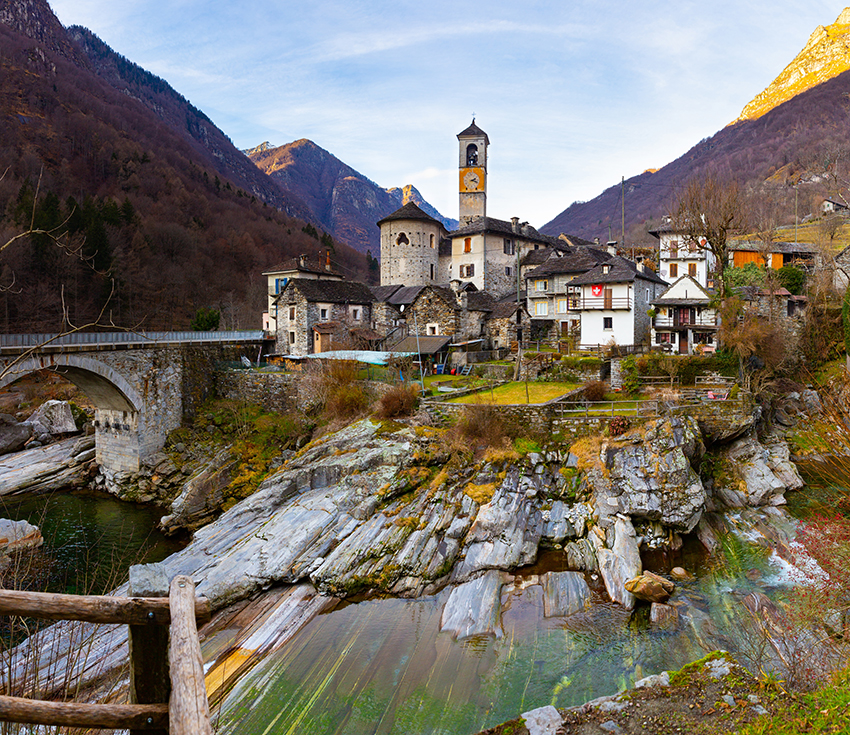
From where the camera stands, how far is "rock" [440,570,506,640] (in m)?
14.1

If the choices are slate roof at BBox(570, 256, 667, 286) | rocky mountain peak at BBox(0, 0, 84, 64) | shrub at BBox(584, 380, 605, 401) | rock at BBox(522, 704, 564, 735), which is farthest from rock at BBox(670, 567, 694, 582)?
rocky mountain peak at BBox(0, 0, 84, 64)

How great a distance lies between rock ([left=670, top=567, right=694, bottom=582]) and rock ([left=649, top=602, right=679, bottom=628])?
210 centimetres

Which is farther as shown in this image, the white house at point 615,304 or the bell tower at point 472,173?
the bell tower at point 472,173

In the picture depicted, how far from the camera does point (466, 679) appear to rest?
1225cm

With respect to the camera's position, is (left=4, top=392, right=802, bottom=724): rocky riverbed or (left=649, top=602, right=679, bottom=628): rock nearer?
(left=649, top=602, right=679, bottom=628): rock

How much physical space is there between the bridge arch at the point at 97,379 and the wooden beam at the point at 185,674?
25.1 meters

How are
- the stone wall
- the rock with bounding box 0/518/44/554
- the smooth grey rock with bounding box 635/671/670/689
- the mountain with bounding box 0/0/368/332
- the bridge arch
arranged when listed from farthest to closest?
the mountain with bounding box 0/0/368/332 < the stone wall < the bridge arch < the rock with bounding box 0/518/44/554 < the smooth grey rock with bounding box 635/671/670/689

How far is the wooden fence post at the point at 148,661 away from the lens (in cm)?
261

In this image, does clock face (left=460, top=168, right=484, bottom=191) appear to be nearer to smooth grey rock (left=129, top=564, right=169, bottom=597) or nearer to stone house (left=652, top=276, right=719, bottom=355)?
stone house (left=652, top=276, right=719, bottom=355)

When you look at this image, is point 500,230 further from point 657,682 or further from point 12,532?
point 657,682

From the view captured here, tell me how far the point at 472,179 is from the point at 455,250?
39.3 feet

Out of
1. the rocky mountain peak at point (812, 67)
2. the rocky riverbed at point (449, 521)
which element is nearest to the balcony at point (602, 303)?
the rocky riverbed at point (449, 521)

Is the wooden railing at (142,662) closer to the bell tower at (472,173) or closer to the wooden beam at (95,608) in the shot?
the wooden beam at (95,608)

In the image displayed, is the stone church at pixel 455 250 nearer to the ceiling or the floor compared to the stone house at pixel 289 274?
nearer to the ceiling
